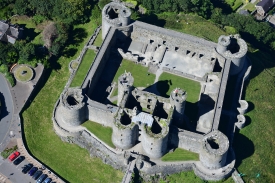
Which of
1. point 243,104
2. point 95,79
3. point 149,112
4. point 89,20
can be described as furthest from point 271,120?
point 89,20

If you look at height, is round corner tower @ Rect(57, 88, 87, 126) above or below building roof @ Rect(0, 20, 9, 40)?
above

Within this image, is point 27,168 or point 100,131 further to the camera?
point 100,131

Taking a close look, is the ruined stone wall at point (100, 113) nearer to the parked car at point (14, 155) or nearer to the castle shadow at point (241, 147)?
the parked car at point (14, 155)

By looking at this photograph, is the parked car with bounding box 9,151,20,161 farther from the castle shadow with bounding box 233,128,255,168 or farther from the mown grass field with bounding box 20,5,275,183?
the castle shadow with bounding box 233,128,255,168

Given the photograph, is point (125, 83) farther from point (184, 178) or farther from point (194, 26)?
point (194, 26)

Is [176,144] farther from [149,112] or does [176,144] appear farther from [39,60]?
[39,60]

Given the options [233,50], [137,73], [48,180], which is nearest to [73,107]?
[48,180]

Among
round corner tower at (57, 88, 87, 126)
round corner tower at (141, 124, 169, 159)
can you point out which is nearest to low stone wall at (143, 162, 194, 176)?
round corner tower at (141, 124, 169, 159)
